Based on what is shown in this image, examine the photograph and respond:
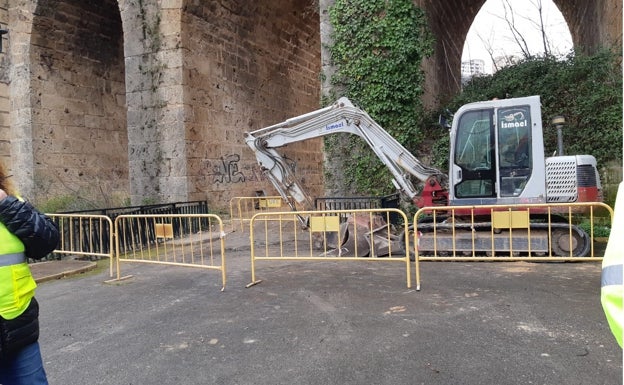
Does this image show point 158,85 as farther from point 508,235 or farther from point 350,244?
point 508,235

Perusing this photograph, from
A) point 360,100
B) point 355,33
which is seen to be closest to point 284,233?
point 360,100

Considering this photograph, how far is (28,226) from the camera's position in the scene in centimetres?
227

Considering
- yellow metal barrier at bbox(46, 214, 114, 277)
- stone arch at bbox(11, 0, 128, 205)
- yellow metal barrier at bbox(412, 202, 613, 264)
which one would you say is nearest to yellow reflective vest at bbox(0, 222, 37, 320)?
yellow metal barrier at bbox(412, 202, 613, 264)

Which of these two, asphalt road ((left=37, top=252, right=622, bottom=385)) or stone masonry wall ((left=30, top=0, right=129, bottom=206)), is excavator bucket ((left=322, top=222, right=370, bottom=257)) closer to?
asphalt road ((left=37, top=252, right=622, bottom=385))

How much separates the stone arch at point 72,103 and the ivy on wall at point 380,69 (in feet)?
26.7

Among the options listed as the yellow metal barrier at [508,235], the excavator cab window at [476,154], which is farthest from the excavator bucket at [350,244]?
the excavator cab window at [476,154]

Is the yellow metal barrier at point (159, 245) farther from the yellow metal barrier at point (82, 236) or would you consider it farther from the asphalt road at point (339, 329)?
the asphalt road at point (339, 329)

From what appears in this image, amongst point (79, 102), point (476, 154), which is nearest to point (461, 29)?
Result: point (476, 154)

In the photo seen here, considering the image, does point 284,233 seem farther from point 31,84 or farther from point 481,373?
point 31,84

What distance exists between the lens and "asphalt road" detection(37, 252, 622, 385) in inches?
134

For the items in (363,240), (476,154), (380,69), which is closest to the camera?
(476,154)

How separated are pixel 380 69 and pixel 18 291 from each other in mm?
→ 10595

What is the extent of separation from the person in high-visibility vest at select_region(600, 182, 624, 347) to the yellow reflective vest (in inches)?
97.5

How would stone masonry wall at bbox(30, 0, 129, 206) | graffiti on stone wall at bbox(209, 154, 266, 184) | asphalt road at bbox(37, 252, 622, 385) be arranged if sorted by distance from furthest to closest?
stone masonry wall at bbox(30, 0, 129, 206)
graffiti on stone wall at bbox(209, 154, 266, 184)
asphalt road at bbox(37, 252, 622, 385)
